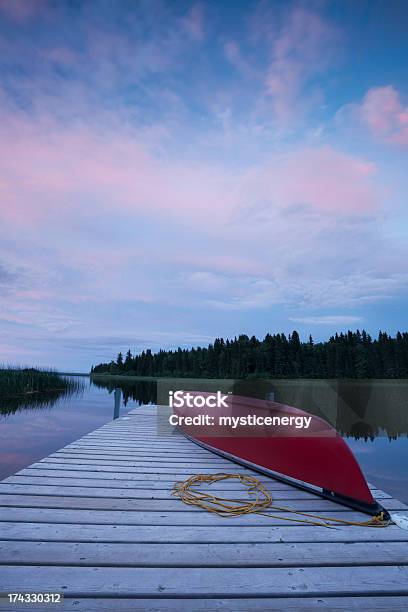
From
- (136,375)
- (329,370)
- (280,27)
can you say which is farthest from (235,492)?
(136,375)

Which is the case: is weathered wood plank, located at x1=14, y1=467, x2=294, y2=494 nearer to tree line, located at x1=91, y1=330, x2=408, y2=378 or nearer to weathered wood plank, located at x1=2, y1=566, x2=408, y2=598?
weathered wood plank, located at x1=2, y1=566, x2=408, y2=598

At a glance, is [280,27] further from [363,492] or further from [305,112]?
[363,492]

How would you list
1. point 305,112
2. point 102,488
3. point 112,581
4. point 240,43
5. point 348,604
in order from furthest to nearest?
point 305,112 < point 240,43 < point 102,488 < point 112,581 < point 348,604

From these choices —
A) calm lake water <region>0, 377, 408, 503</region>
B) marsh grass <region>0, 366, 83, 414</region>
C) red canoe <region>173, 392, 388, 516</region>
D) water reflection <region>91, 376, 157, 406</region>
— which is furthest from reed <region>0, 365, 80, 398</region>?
red canoe <region>173, 392, 388, 516</region>

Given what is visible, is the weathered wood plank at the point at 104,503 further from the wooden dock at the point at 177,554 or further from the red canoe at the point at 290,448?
the red canoe at the point at 290,448

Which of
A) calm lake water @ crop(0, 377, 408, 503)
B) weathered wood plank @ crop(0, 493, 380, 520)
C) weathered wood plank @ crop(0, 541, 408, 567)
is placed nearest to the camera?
weathered wood plank @ crop(0, 541, 408, 567)

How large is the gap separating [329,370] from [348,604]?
77.9m

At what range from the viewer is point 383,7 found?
7535 mm

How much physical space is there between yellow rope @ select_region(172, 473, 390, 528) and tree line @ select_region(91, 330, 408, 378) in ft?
224

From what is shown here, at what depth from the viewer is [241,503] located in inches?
136

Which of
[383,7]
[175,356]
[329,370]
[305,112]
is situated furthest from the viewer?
[175,356]

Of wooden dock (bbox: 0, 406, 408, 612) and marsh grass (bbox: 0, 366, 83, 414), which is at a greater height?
wooden dock (bbox: 0, 406, 408, 612)

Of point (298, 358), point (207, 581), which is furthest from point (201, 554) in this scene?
point (298, 358)

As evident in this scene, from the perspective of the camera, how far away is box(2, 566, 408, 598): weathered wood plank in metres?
1.97
